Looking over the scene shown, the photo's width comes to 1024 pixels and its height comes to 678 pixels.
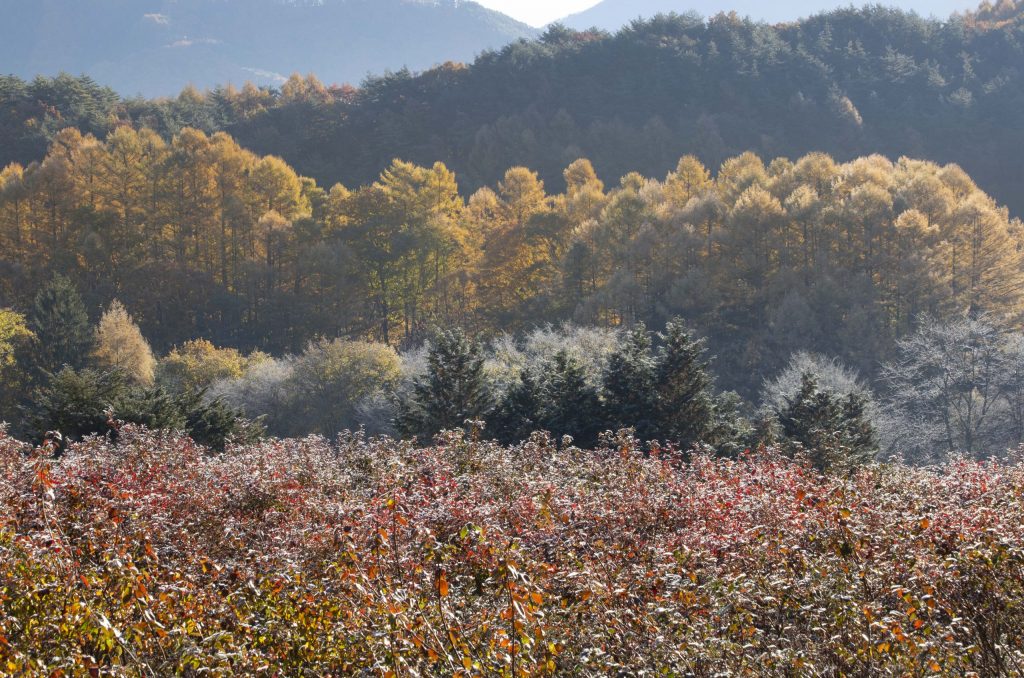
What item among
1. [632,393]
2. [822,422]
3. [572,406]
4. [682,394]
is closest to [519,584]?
[632,393]

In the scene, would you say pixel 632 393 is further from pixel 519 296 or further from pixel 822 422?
pixel 519 296

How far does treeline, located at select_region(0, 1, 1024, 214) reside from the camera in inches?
2995

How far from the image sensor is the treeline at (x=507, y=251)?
40.6 m

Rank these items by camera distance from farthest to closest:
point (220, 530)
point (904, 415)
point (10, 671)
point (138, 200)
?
point (138, 200)
point (904, 415)
point (220, 530)
point (10, 671)

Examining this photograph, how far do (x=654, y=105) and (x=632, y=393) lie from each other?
68.9 m

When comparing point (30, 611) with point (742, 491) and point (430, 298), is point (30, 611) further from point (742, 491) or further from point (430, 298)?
point (430, 298)

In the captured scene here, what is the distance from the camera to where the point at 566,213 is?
49.6 metres

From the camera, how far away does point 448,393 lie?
23.3m

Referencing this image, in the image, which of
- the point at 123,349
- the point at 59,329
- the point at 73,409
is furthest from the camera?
the point at 123,349

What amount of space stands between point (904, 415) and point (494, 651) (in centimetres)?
3156

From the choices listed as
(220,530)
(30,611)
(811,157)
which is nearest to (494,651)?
(30,611)

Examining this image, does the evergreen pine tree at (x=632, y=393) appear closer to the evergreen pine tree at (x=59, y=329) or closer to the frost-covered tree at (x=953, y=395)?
the frost-covered tree at (x=953, y=395)

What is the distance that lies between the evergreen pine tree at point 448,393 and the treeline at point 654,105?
52.4m

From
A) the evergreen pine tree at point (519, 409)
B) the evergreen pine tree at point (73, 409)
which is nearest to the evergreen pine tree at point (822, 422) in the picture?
the evergreen pine tree at point (519, 409)
